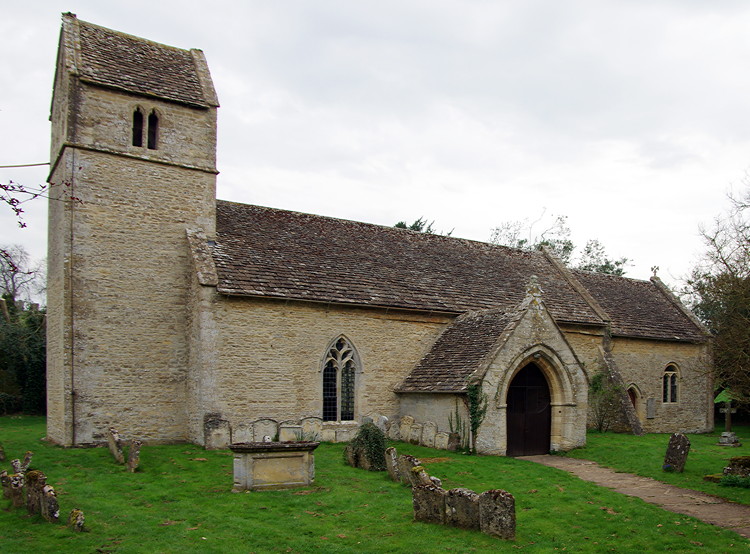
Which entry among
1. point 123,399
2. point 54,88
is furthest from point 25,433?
point 54,88

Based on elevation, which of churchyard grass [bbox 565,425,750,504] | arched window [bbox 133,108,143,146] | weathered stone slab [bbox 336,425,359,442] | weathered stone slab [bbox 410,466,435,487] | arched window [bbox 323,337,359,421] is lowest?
churchyard grass [bbox 565,425,750,504]

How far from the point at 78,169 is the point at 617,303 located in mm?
24490

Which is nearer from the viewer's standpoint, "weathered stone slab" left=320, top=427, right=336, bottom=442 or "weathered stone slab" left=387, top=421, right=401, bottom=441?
"weathered stone slab" left=320, top=427, right=336, bottom=442

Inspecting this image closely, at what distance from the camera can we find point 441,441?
68.3 feet

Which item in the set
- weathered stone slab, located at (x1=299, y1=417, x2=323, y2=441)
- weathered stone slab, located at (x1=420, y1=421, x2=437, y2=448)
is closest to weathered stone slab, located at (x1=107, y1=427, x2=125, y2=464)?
weathered stone slab, located at (x1=299, y1=417, x2=323, y2=441)

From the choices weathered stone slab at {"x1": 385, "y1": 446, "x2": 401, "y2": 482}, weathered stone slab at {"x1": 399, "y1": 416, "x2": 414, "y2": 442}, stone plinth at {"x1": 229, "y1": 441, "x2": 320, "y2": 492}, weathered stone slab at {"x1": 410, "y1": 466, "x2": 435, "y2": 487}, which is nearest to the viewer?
weathered stone slab at {"x1": 410, "y1": 466, "x2": 435, "y2": 487}

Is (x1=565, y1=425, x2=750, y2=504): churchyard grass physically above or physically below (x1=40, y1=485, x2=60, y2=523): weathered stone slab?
below

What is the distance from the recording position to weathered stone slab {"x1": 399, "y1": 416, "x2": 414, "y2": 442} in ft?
73.8

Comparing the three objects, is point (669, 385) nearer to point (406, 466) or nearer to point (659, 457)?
point (659, 457)

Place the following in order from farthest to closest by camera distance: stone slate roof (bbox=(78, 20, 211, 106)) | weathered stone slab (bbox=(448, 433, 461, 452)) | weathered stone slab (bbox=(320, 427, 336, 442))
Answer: stone slate roof (bbox=(78, 20, 211, 106)), weathered stone slab (bbox=(320, 427, 336, 442)), weathered stone slab (bbox=(448, 433, 461, 452))

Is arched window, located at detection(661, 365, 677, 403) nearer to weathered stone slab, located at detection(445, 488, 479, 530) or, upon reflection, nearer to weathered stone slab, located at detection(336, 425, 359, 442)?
weathered stone slab, located at detection(336, 425, 359, 442)

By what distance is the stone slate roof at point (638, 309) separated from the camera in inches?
1208

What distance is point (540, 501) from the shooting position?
14.1 metres

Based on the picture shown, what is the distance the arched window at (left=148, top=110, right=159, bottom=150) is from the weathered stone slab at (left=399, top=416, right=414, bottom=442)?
1276cm
